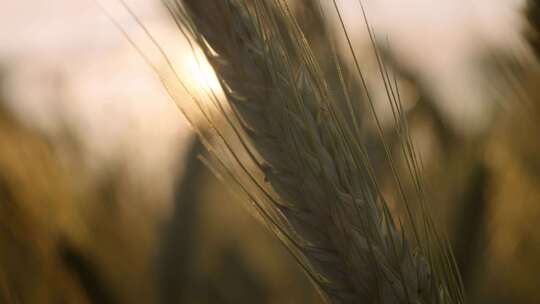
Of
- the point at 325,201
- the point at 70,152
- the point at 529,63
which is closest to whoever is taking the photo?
the point at 325,201

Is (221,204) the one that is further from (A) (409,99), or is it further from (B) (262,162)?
(B) (262,162)

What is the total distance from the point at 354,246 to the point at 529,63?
47 cm

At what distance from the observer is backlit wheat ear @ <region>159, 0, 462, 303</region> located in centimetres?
67

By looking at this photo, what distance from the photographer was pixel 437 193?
1.28 m

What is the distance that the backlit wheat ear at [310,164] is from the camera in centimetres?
67

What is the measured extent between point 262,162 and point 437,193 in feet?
2.13

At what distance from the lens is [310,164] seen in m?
0.67

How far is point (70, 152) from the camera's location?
130cm

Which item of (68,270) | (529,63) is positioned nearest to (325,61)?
(529,63)

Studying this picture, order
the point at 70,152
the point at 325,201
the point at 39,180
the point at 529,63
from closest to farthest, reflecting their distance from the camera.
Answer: the point at 325,201
the point at 529,63
the point at 39,180
the point at 70,152

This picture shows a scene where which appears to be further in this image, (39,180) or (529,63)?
(39,180)

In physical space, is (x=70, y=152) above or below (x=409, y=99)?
above

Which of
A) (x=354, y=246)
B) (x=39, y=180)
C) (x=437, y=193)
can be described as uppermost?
(x=39, y=180)

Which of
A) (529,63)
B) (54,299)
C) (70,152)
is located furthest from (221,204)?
(529,63)
